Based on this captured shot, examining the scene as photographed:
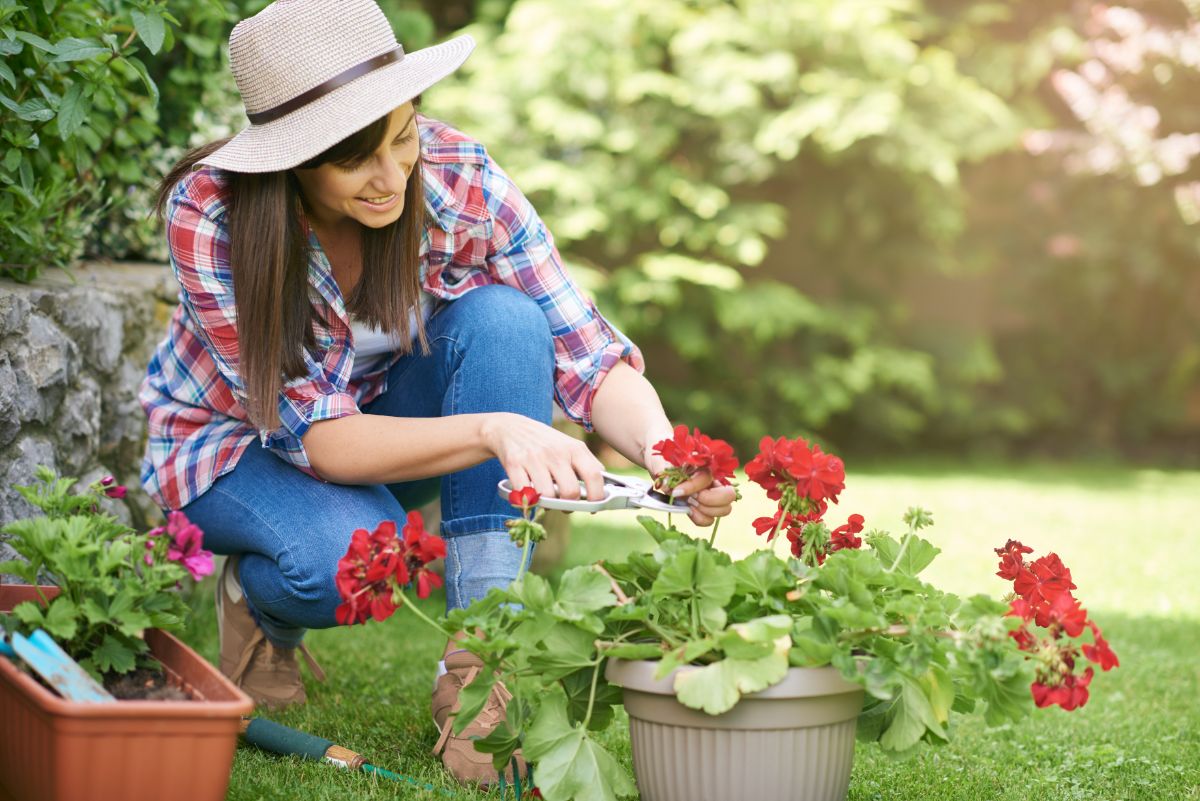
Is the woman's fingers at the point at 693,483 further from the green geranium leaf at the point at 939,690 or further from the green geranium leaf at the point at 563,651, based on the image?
the green geranium leaf at the point at 939,690

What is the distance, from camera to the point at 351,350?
1.83 m

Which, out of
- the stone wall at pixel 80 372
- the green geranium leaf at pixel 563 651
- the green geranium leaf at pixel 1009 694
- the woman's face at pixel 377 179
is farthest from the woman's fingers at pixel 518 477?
the stone wall at pixel 80 372

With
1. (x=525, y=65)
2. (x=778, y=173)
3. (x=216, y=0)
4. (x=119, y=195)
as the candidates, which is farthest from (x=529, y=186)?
(x=216, y=0)

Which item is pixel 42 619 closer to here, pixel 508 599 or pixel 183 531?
pixel 183 531

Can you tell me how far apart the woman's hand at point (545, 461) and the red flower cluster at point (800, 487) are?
0.19 m

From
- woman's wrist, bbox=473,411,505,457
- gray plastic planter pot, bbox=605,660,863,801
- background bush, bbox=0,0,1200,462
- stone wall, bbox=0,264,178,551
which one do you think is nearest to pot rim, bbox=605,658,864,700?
gray plastic planter pot, bbox=605,660,863,801

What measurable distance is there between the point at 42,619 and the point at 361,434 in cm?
56

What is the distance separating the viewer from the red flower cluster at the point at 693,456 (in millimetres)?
1431

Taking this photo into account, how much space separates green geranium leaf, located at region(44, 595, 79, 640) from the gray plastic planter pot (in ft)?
1.83

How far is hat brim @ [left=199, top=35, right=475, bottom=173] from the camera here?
1.52 m

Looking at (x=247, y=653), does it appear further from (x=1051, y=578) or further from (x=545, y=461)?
(x=1051, y=578)

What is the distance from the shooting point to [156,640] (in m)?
1.32

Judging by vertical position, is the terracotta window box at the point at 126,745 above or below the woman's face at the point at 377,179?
below

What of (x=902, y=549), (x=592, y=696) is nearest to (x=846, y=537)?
(x=902, y=549)
